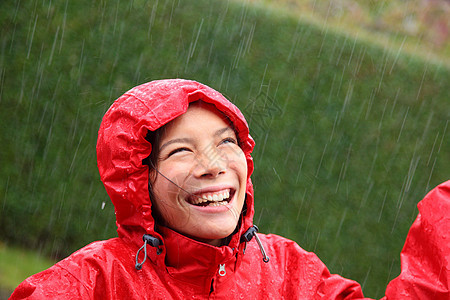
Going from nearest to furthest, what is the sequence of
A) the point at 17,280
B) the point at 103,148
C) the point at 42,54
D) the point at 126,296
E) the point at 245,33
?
the point at 126,296 < the point at 103,148 < the point at 17,280 < the point at 42,54 < the point at 245,33

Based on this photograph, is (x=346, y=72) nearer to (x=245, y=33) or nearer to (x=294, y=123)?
(x=294, y=123)

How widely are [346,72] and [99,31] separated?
2.46 meters

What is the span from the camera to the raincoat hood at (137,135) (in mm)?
2076

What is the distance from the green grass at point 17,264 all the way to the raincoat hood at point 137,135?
263 centimetres

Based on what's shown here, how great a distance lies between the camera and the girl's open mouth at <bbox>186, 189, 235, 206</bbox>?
6.79 ft

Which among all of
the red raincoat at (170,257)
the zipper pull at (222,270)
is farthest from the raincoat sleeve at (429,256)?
the zipper pull at (222,270)

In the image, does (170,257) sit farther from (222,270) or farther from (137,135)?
(137,135)

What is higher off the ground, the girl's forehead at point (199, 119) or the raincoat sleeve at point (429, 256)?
the girl's forehead at point (199, 119)

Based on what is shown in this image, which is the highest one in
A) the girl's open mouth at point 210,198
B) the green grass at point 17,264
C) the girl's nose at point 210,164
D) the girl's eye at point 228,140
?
the girl's eye at point 228,140

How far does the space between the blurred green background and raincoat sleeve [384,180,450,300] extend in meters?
2.93

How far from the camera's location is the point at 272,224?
510 cm

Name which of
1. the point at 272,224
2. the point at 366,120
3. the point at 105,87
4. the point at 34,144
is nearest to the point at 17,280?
the point at 34,144

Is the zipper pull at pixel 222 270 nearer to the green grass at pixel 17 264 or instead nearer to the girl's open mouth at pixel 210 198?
the girl's open mouth at pixel 210 198

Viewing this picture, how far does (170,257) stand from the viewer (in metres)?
2.12
